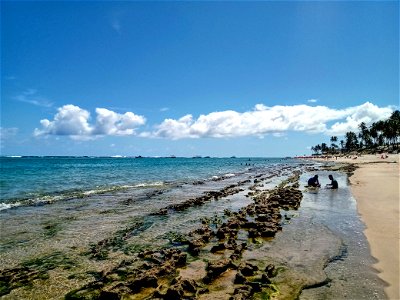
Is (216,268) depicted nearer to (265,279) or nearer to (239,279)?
(239,279)

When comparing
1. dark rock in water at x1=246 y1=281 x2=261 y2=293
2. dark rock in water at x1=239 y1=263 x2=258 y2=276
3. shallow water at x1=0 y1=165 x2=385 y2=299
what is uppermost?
dark rock in water at x1=239 y1=263 x2=258 y2=276

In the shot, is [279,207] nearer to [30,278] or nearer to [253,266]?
[253,266]

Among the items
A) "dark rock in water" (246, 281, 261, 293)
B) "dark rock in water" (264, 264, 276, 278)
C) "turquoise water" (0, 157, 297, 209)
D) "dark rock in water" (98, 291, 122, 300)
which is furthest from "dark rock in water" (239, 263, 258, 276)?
"turquoise water" (0, 157, 297, 209)

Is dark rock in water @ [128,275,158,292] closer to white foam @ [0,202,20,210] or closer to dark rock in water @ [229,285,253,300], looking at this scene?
dark rock in water @ [229,285,253,300]

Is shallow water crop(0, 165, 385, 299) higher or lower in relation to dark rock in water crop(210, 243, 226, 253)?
lower

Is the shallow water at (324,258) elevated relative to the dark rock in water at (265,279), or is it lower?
lower

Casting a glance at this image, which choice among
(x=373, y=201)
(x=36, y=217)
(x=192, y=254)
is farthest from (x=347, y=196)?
(x=36, y=217)

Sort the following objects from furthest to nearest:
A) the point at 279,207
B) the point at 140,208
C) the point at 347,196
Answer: the point at 347,196
the point at 140,208
the point at 279,207

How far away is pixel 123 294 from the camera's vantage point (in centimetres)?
889

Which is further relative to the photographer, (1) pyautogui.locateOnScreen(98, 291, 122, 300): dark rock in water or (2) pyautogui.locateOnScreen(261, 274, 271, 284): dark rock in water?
(2) pyautogui.locateOnScreen(261, 274, 271, 284): dark rock in water

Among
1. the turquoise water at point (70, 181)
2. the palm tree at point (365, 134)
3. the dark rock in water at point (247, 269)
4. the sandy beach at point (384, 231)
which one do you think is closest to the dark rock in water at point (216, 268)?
the dark rock in water at point (247, 269)

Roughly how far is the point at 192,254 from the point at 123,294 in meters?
4.15

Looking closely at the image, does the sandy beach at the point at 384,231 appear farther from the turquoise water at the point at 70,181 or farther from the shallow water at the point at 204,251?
the turquoise water at the point at 70,181

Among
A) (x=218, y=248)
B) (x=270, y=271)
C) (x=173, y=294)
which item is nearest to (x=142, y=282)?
(x=173, y=294)
